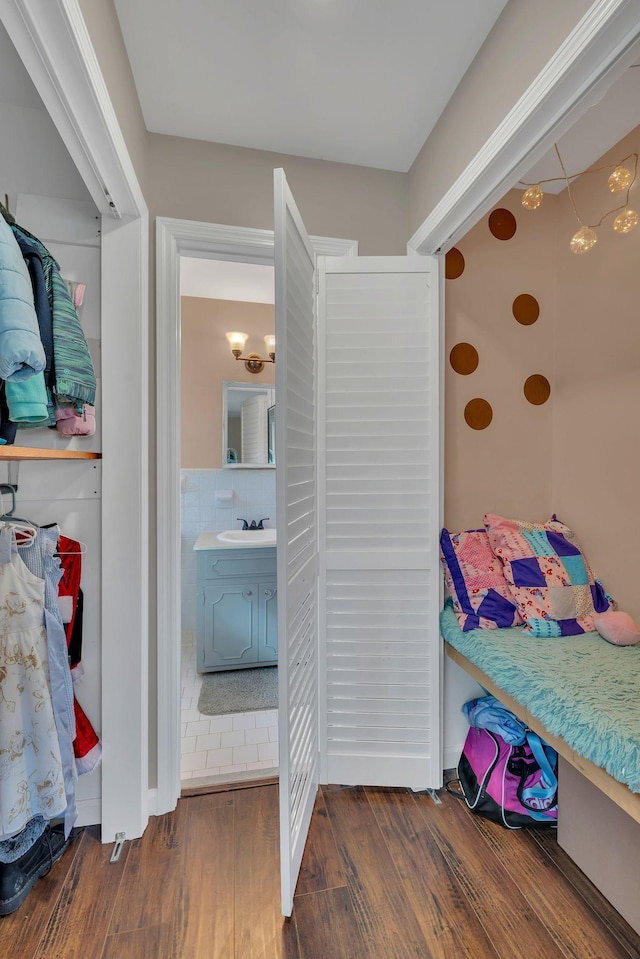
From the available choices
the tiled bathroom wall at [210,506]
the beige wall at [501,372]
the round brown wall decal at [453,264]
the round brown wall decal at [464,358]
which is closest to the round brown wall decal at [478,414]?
the beige wall at [501,372]

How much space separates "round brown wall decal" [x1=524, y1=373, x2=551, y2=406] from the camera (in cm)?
199

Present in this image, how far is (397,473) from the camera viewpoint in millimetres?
1731

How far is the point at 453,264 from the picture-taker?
1.90 metres

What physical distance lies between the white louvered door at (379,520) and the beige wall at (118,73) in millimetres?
724

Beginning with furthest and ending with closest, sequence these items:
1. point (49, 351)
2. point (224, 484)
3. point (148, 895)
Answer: point (224, 484) < point (148, 895) < point (49, 351)

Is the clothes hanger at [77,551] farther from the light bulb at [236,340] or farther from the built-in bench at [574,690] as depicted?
the light bulb at [236,340]

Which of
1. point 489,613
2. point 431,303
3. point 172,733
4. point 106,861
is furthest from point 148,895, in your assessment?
point 431,303

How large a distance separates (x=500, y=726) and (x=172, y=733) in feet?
4.07

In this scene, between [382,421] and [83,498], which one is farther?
[382,421]

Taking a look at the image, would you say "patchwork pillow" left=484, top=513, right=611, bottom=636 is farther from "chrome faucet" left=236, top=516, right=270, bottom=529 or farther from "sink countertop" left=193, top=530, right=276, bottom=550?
"chrome faucet" left=236, top=516, right=270, bottom=529

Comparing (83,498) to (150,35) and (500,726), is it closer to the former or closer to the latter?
(150,35)

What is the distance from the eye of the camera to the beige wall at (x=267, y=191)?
5.47 feet

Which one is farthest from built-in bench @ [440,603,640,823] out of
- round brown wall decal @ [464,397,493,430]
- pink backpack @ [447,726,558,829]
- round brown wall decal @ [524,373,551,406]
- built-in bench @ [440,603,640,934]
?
round brown wall decal @ [524,373,551,406]

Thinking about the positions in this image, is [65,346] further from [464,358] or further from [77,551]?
[464,358]
